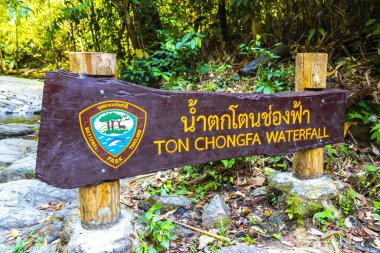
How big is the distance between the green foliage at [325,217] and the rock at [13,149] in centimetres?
413

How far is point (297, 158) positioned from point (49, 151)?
2.01 meters

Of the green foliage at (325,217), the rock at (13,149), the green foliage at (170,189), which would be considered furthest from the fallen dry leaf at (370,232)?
the rock at (13,149)

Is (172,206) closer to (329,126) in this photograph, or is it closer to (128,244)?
(128,244)

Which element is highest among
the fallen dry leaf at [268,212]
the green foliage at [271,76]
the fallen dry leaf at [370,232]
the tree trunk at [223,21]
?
the tree trunk at [223,21]

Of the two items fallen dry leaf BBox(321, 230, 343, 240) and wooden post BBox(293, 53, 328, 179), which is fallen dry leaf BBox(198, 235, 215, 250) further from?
wooden post BBox(293, 53, 328, 179)

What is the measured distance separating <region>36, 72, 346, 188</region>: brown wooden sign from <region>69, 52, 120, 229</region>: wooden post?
0.24 ft

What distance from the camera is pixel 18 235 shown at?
106 inches

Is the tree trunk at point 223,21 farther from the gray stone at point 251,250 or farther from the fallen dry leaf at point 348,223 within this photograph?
the gray stone at point 251,250

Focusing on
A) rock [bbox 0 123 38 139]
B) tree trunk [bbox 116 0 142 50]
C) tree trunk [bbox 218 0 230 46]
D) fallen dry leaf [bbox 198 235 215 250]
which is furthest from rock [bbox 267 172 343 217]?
rock [bbox 0 123 38 139]

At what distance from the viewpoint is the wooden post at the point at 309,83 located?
8.64ft

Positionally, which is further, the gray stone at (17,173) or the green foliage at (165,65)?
the green foliage at (165,65)

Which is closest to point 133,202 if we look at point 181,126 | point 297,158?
point 181,126

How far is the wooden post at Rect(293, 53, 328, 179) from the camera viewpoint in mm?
2633

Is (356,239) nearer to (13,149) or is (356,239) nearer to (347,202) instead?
(347,202)
